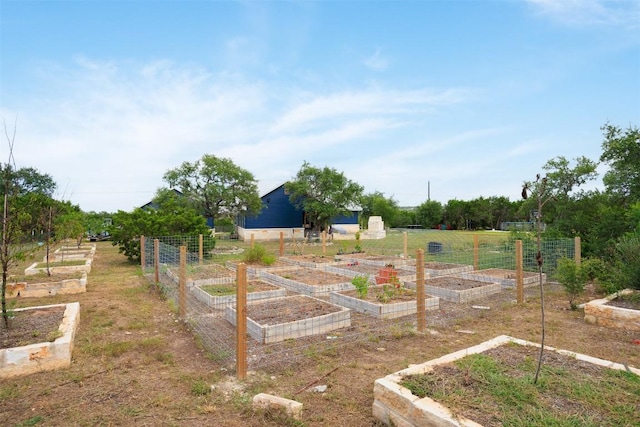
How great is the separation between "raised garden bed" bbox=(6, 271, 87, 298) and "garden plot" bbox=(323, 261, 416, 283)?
7009 mm

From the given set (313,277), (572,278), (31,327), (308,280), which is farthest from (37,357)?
(572,278)

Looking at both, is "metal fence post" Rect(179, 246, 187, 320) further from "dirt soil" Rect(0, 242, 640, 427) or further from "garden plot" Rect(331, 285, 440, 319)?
"garden plot" Rect(331, 285, 440, 319)

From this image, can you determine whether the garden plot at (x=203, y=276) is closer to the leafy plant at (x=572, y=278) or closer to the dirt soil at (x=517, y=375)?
the dirt soil at (x=517, y=375)

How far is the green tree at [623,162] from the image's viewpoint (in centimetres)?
1344

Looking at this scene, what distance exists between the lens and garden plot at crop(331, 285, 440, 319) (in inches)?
279

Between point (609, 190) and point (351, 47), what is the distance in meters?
13.0

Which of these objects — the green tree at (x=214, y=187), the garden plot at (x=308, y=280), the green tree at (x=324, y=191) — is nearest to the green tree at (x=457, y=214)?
the green tree at (x=324, y=191)

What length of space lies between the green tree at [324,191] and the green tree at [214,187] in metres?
4.51

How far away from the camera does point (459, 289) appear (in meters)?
8.94

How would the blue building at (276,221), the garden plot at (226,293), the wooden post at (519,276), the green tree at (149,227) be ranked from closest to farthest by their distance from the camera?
1. the garden plot at (226,293)
2. the wooden post at (519,276)
3. the green tree at (149,227)
4. the blue building at (276,221)

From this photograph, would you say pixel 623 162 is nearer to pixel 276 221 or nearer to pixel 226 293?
pixel 226 293

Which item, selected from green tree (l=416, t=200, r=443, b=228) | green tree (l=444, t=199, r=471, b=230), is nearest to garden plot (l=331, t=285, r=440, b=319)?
green tree (l=444, t=199, r=471, b=230)

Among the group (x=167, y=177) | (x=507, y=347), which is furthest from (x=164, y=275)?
(x=167, y=177)

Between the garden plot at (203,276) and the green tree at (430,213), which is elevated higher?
the green tree at (430,213)
